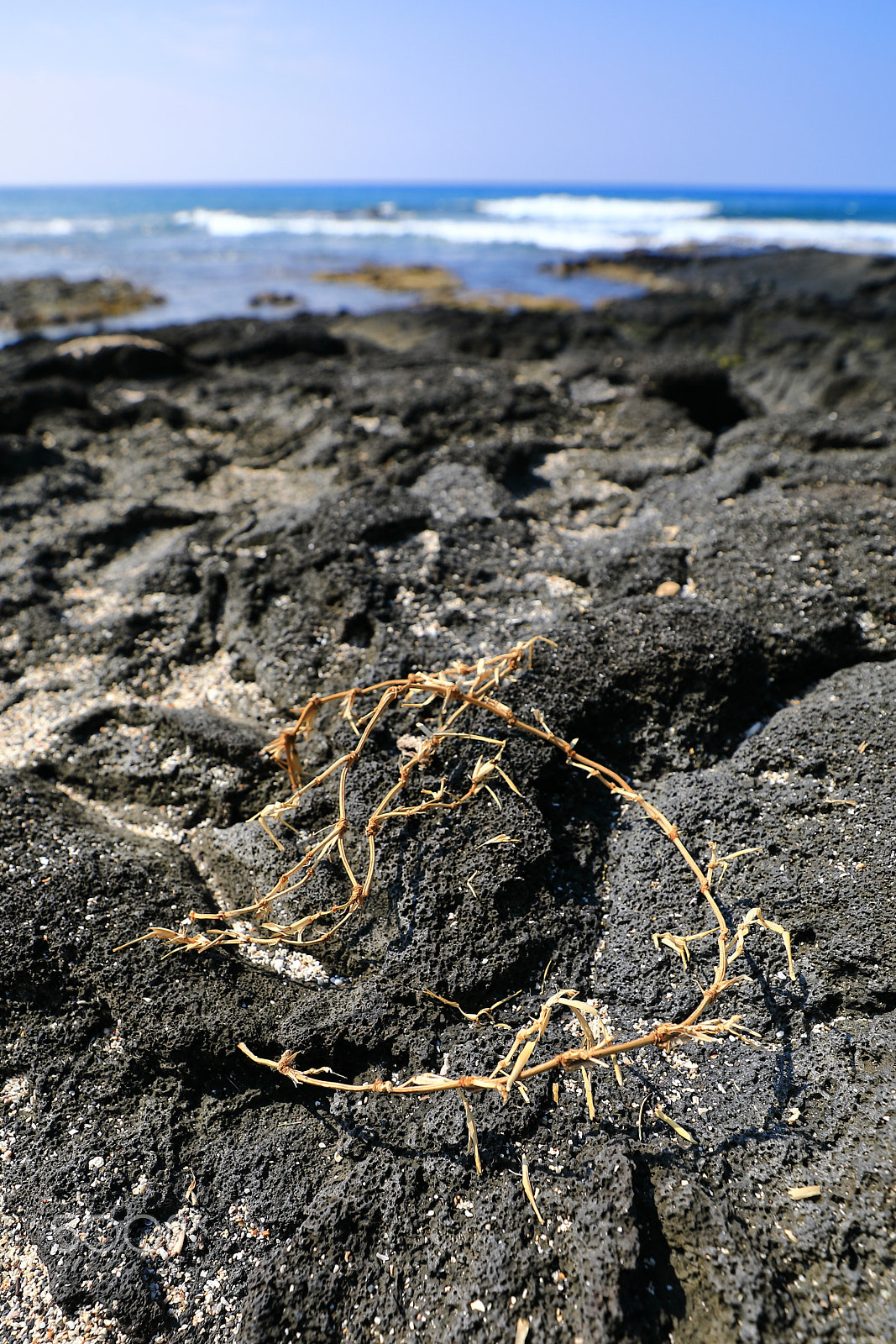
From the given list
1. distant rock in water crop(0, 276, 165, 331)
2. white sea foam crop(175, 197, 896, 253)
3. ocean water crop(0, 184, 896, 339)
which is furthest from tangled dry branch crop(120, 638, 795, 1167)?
white sea foam crop(175, 197, 896, 253)

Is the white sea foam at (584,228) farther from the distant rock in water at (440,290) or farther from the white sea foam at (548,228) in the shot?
the distant rock in water at (440,290)

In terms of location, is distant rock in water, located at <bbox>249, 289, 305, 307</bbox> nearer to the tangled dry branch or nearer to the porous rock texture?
the porous rock texture

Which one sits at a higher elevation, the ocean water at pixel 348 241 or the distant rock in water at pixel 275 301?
the ocean water at pixel 348 241

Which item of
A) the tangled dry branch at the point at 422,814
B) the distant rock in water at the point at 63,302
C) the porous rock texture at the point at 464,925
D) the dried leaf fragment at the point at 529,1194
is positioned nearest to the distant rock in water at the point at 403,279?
the distant rock in water at the point at 63,302

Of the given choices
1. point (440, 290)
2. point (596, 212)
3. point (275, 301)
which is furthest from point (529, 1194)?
point (596, 212)

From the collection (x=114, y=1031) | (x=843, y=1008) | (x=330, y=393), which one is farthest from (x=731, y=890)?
(x=330, y=393)

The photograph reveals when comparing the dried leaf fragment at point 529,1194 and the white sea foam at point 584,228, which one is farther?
the white sea foam at point 584,228

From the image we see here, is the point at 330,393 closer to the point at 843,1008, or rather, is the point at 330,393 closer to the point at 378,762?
the point at 378,762
